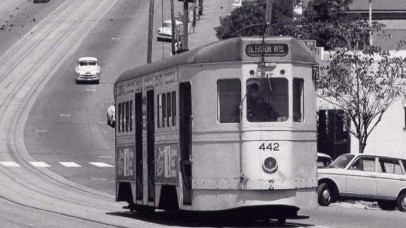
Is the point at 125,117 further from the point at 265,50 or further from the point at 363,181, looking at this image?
the point at 363,181

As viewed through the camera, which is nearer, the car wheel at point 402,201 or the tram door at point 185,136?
the tram door at point 185,136

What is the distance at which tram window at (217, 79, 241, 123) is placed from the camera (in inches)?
914

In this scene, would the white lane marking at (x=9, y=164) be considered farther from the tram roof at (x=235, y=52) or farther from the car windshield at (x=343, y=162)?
the tram roof at (x=235, y=52)

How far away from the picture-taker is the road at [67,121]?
93.5ft

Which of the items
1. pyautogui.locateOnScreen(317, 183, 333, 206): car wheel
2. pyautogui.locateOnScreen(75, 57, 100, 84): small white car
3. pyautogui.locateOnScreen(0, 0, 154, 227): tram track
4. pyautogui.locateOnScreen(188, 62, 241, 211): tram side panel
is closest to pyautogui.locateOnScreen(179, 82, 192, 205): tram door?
pyautogui.locateOnScreen(188, 62, 241, 211): tram side panel

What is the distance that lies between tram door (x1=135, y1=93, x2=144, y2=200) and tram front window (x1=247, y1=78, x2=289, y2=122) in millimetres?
4128

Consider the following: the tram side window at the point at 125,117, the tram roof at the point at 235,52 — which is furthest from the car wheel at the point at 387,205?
the tram roof at the point at 235,52

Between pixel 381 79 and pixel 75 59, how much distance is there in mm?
44278

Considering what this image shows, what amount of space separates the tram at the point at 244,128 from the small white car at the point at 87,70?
5685 centimetres

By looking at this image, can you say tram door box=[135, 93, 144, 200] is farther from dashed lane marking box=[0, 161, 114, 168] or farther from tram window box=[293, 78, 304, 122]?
dashed lane marking box=[0, 161, 114, 168]

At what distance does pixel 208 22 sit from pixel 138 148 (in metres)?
84.3

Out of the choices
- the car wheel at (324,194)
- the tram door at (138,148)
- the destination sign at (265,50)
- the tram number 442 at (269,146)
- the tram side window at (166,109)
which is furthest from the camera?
the car wheel at (324,194)

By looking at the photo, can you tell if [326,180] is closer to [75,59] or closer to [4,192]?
[4,192]

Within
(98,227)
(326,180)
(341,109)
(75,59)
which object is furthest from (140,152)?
(75,59)
